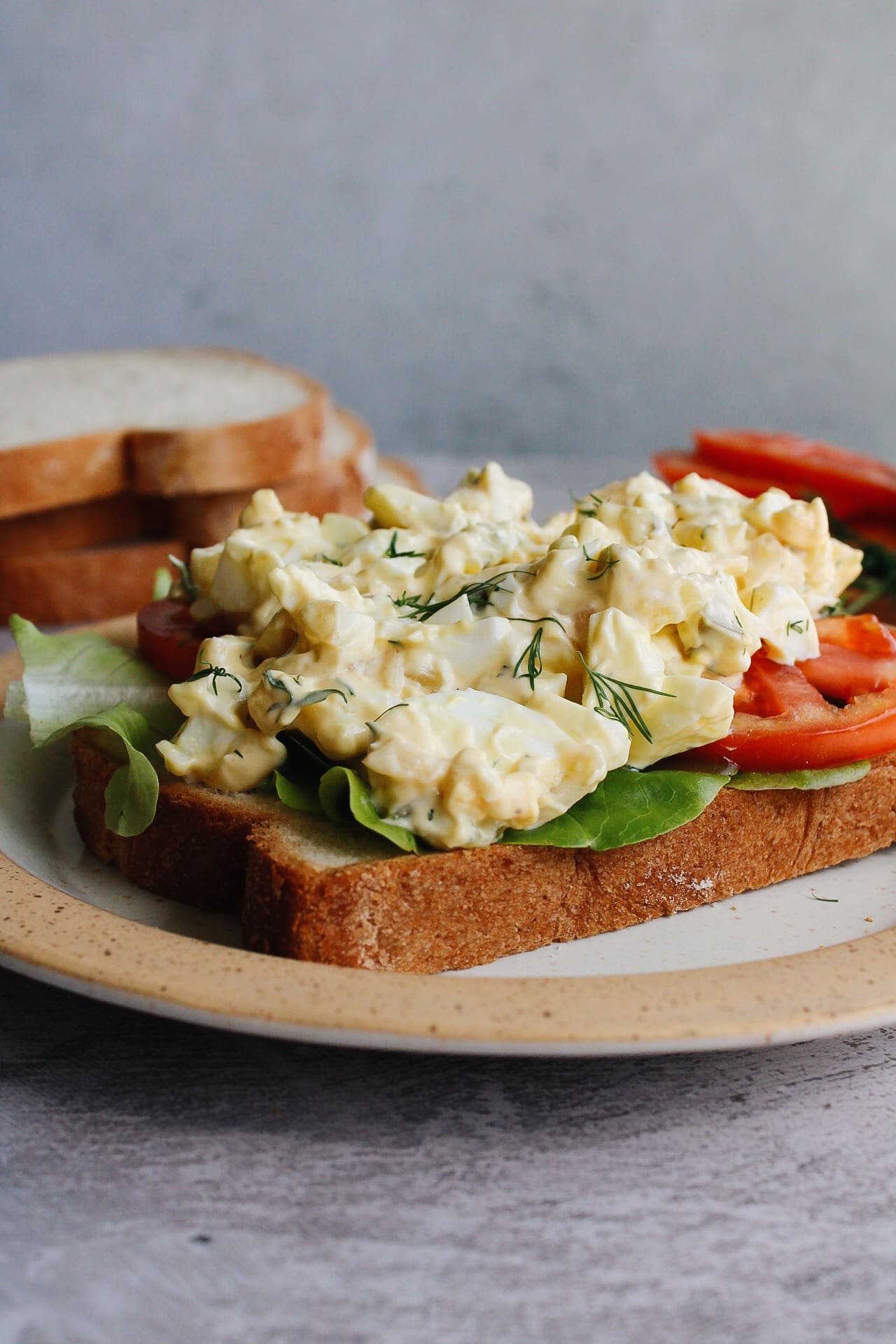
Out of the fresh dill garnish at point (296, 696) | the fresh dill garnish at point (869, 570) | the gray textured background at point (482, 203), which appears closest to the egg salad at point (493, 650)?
the fresh dill garnish at point (296, 696)

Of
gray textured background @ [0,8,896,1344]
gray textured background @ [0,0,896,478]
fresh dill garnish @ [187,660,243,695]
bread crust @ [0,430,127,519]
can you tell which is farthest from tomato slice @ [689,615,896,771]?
gray textured background @ [0,0,896,478]

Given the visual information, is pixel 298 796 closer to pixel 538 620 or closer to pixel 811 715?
pixel 538 620

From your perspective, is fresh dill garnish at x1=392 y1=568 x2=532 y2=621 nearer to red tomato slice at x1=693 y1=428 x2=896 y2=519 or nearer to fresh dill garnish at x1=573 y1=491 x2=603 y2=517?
fresh dill garnish at x1=573 y1=491 x2=603 y2=517

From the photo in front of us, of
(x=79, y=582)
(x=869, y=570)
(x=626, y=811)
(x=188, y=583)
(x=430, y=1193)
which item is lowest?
(x=79, y=582)

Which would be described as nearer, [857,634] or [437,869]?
[437,869]

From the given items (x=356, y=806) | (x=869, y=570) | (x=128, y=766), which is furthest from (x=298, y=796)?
(x=869, y=570)

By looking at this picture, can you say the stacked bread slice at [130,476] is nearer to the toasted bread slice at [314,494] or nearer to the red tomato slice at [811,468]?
the toasted bread slice at [314,494]

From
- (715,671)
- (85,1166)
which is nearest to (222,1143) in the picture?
(85,1166)
